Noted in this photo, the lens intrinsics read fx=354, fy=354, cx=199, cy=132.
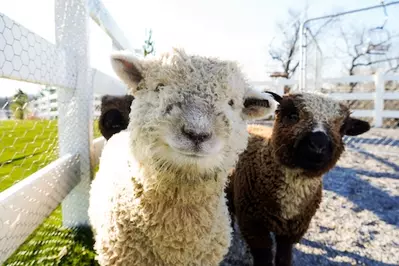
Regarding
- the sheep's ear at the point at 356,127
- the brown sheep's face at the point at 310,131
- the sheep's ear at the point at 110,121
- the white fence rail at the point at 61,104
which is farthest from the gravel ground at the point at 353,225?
the sheep's ear at the point at 110,121

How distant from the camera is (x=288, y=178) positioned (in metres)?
2.89

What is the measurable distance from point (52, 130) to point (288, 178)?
6.70 feet

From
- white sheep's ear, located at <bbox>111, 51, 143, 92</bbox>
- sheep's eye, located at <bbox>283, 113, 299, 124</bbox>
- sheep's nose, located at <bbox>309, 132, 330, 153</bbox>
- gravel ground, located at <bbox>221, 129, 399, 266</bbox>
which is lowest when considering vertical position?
gravel ground, located at <bbox>221, 129, 399, 266</bbox>

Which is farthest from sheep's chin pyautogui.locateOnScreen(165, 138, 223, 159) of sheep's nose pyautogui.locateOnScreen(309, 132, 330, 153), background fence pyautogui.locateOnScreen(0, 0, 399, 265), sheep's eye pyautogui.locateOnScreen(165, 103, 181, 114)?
sheep's nose pyautogui.locateOnScreen(309, 132, 330, 153)

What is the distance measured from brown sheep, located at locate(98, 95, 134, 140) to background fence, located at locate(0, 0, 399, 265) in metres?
0.19

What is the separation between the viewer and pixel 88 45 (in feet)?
9.72

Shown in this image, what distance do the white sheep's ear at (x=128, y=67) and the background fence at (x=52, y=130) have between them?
39 centimetres

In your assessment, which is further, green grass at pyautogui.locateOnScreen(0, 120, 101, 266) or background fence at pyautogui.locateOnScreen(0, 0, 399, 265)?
green grass at pyautogui.locateOnScreen(0, 120, 101, 266)

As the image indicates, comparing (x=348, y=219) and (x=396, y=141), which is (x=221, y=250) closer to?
(x=348, y=219)

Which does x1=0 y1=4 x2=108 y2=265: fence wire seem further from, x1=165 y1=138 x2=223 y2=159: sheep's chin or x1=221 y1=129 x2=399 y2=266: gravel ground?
x1=221 y1=129 x2=399 y2=266: gravel ground

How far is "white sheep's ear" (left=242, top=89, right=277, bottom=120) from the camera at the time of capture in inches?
76.8

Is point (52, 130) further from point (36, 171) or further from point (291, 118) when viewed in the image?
point (291, 118)

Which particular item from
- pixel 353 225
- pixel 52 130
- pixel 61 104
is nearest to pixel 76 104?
pixel 61 104

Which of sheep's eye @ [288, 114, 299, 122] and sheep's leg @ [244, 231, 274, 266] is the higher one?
sheep's eye @ [288, 114, 299, 122]
